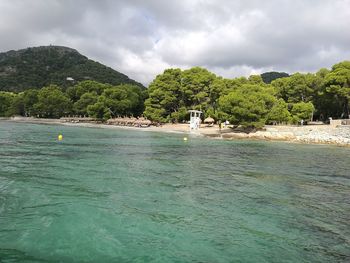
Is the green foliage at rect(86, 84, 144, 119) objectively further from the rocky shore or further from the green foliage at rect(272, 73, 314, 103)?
the rocky shore

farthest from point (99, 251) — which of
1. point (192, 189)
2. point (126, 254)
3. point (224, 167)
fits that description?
point (224, 167)

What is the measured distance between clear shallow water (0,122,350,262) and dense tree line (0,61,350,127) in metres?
41.8

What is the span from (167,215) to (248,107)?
162 feet

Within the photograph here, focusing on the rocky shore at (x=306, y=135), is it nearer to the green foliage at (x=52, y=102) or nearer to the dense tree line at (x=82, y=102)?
the dense tree line at (x=82, y=102)

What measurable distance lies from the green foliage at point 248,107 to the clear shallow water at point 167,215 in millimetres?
38127

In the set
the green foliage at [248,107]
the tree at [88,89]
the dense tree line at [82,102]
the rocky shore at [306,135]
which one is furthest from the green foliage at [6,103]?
the rocky shore at [306,135]

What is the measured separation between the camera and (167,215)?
39.3 ft

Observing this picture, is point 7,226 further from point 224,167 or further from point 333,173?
point 333,173

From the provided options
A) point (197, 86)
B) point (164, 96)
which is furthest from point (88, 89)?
point (197, 86)

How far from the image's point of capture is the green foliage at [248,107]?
5909cm

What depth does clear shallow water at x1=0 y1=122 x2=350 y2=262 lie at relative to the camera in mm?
8867

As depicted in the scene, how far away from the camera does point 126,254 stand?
8656 mm

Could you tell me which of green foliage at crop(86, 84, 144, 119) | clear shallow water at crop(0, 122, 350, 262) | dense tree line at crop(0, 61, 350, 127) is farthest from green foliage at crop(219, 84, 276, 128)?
green foliage at crop(86, 84, 144, 119)

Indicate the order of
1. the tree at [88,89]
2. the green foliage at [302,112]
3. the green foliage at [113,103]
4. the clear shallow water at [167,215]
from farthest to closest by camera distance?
the tree at [88,89] → the green foliage at [113,103] → the green foliage at [302,112] → the clear shallow water at [167,215]
